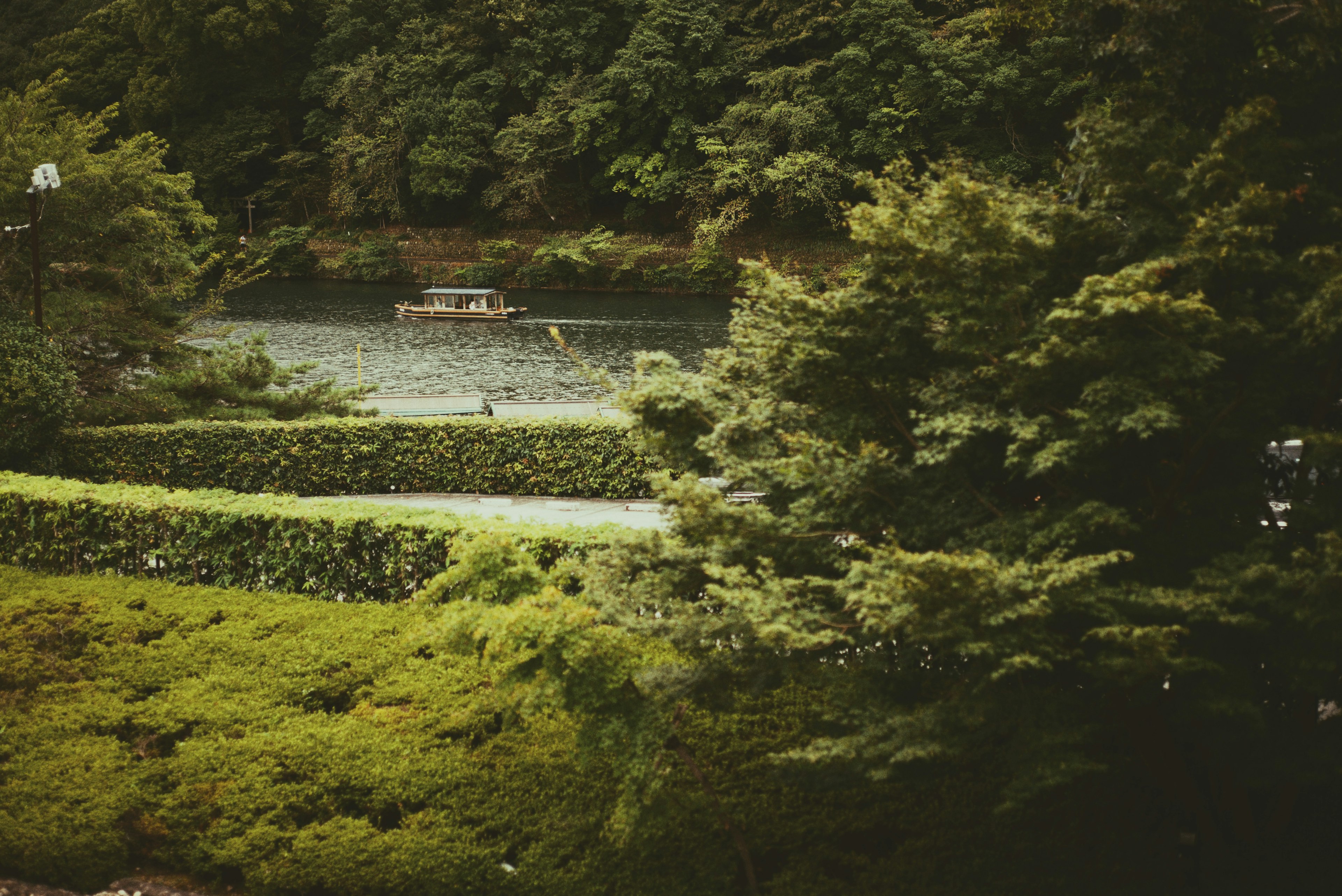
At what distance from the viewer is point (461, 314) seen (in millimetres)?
41719

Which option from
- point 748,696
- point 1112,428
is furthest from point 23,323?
point 1112,428

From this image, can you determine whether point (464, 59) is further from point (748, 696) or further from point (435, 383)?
point (748, 696)

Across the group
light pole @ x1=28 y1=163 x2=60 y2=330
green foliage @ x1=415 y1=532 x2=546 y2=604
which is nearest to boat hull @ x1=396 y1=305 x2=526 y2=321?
light pole @ x1=28 y1=163 x2=60 y2=330

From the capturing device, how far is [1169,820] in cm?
587

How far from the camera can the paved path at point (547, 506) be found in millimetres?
12656

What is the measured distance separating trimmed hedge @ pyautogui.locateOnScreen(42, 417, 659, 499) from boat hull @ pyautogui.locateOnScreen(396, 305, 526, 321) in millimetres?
27603

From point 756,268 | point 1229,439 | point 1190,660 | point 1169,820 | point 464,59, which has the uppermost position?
point 464,59

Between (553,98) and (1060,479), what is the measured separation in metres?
50.2

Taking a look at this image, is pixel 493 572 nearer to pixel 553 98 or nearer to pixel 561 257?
pixel 561 257

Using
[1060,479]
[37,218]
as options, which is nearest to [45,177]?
[37,218]

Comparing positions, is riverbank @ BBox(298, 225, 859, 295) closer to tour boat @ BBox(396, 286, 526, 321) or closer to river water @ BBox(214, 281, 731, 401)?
river water @ BBox(214, 281, 731, 401)

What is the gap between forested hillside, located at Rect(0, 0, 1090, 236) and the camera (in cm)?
4134

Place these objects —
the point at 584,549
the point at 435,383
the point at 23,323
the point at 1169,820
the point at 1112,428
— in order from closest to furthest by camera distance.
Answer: the point at 1112,428 < the point at 1169,820 < the point at 584,549 < the point at 23,323 < the point at 435,383

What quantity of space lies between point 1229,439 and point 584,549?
4.89 m
